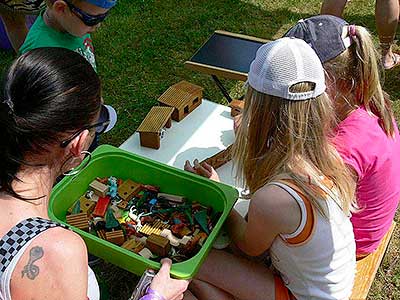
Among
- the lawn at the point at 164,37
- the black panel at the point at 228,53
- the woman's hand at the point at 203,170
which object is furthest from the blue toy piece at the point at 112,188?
the lawn at the point at 164,37

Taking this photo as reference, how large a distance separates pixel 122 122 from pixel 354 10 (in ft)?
7.94

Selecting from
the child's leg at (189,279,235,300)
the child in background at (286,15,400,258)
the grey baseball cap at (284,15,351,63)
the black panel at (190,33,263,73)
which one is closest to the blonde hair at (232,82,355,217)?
the child in background at (286,15,400,258)

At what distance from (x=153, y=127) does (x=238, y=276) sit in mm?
710

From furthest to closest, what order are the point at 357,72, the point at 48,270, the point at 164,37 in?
the point at 164,37 < the point at 357,72 < the point at 48,270

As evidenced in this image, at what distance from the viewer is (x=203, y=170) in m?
1.91

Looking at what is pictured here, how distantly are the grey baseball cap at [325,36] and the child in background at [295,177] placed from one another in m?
0.18

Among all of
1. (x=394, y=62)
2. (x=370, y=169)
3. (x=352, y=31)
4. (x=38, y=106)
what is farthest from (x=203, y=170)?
(x=394, y=62)

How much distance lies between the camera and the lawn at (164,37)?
3.54m

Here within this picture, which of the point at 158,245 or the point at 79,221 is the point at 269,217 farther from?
the point at 79,221

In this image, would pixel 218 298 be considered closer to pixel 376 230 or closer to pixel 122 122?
pixel 376 230

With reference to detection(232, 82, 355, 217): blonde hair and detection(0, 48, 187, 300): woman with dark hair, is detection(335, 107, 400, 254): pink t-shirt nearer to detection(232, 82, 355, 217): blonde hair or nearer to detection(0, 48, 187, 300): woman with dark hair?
detection(232, 82, 355, 217): blonde hair

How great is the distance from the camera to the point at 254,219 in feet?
5.23

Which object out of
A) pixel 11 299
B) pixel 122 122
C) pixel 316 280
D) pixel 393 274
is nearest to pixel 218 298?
pixel 316 280

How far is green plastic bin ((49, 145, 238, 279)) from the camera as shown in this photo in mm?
1592
